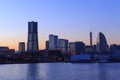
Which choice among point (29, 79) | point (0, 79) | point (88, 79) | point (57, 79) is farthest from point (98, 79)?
point (0, 79)

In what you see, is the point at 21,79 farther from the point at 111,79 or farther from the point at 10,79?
the point at 111,79

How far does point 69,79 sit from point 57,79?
2471mm

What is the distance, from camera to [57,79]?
75438 mm

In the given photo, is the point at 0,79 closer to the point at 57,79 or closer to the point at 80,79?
the point at 57,79

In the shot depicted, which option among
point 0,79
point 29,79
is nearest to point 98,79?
point 29,79

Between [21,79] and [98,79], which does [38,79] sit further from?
→ [98,79]

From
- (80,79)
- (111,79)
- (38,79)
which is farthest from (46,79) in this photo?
(111,79)

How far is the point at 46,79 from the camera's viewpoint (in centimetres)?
7544

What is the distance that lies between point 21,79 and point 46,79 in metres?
5.09

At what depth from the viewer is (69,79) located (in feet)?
246

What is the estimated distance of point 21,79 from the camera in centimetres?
7581

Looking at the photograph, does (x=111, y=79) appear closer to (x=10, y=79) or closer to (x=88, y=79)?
(x=88, y=79)

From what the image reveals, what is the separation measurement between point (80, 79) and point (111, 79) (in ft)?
20.2

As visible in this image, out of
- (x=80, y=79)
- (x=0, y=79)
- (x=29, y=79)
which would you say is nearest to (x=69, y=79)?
(x=80, y=79)
